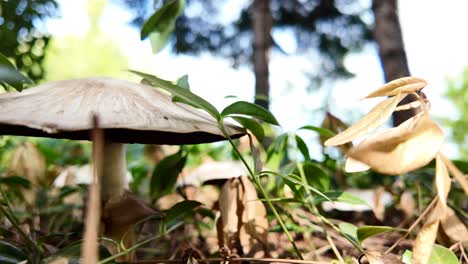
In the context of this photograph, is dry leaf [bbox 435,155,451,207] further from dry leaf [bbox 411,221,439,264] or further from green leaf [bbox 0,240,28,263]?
green leaf [bbox 0,240,28,263]

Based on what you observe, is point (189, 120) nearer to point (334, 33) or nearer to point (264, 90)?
point (264, 90)

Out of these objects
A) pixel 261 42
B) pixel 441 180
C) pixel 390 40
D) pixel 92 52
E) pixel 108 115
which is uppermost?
pixel 92 52

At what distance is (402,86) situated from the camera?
0.47 metres

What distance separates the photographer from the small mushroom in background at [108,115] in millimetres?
521

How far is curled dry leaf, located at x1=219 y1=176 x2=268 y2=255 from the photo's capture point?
77 centimetres

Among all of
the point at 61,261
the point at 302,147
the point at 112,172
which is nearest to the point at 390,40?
the point at 302,147

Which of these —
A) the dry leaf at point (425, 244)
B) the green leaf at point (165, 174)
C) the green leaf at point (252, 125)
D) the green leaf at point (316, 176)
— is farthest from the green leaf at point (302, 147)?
the dry leaf at point (425, 244)

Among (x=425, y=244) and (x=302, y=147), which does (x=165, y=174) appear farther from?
(x=425, y=244)

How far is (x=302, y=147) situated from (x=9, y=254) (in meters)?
0.54

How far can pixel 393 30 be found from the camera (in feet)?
6.11

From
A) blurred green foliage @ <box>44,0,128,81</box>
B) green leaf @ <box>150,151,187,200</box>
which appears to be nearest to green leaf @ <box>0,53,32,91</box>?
green leaf @ <box>150,151,187,200</box>

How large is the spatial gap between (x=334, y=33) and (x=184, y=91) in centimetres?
553

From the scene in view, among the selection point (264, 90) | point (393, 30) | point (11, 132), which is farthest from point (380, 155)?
point (264, 90)

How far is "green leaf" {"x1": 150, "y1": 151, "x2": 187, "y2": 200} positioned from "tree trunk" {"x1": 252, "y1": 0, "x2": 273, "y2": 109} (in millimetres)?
2549
